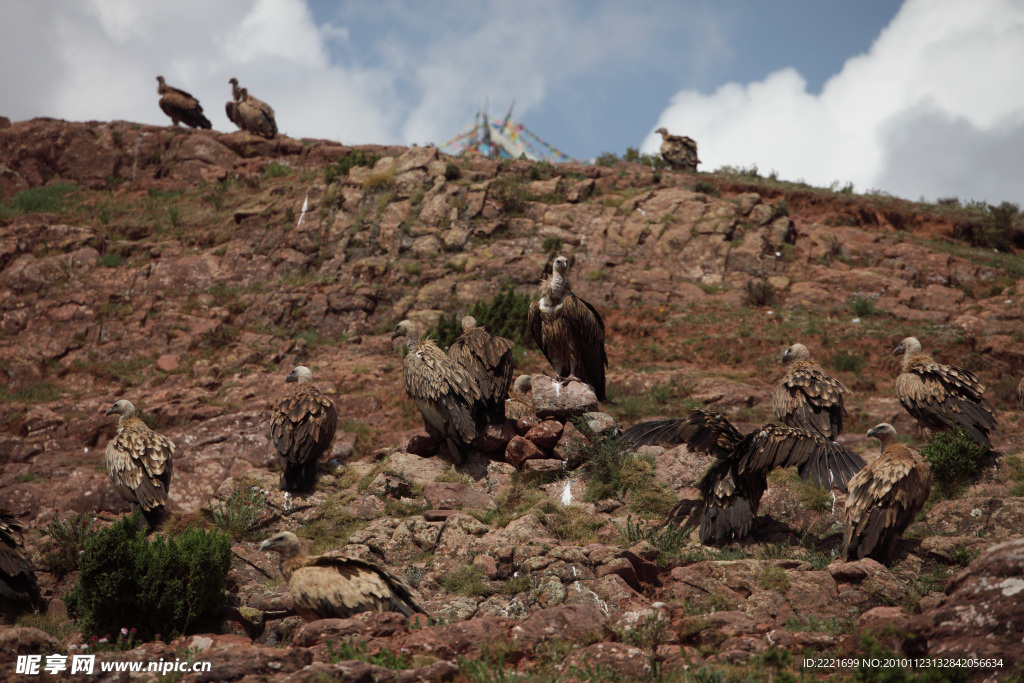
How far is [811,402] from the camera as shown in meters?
10.8

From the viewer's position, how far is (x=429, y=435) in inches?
474

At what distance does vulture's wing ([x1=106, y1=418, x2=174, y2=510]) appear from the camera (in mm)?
10219

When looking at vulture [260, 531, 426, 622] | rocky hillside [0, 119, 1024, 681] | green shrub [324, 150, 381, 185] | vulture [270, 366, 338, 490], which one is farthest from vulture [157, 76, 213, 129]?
vulture [260, 531, 426, 622]

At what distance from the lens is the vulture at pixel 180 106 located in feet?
108

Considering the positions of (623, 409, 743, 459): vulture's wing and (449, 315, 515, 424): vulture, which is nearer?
(623, 409, 743, 459): vulture's wing

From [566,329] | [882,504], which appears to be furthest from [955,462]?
[566,329]

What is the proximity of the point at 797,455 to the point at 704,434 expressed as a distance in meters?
1.19

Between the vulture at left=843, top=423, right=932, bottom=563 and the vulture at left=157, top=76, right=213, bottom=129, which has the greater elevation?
the vulture at left=157, top=76, right=213, bottom=129

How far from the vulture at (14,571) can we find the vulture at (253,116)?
2672 centimetres

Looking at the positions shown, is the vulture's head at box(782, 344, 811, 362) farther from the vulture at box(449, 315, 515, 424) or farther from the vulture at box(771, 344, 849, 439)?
the vulture at box(449, 315, 515, 424)

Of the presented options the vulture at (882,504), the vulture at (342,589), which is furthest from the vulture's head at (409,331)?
the vulture at (882,504)

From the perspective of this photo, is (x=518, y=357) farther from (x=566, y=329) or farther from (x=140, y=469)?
(x=140, y=469)

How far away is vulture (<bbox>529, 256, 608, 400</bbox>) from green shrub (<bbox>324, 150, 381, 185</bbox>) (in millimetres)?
18068

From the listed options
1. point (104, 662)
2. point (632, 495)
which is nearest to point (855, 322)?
point (632, 495)
